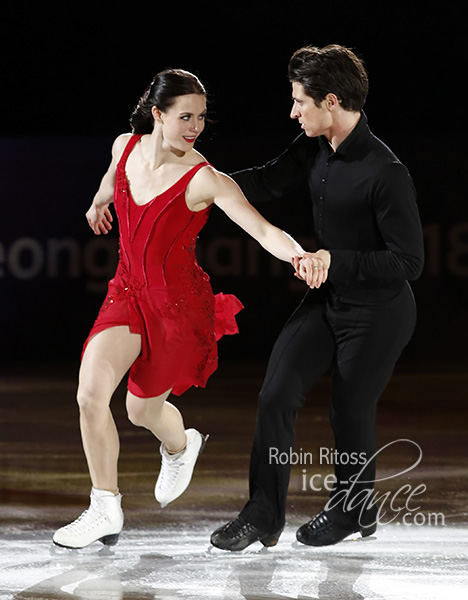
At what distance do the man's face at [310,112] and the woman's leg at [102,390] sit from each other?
3.16 feet

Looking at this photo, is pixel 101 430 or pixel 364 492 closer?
pixel 101 430

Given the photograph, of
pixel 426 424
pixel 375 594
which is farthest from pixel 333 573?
pixel 426 424

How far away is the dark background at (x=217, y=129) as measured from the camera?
34.0ft

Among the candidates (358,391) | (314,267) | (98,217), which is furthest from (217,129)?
(314,267)

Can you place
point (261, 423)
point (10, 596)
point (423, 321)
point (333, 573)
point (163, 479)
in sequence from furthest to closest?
point (423, 321) → point (163, 479) → point (261, 423) → point (333, 573) → point (10, 596)

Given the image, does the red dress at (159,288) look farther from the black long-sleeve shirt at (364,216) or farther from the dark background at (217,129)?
the dark background at (217,129)

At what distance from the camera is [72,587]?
3.57 meters

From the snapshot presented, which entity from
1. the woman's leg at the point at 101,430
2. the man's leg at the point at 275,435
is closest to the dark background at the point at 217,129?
the man's leg at the point at 275,435

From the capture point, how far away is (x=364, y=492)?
4.14 m

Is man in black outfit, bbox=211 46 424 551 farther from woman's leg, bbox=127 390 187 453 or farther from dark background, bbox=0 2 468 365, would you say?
dark background, bbox=0 2 468 365

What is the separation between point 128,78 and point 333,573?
296 inches

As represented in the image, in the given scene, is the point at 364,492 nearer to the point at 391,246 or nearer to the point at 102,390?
the point at 391,246

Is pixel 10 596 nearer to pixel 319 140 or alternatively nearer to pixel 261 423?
pixel 261 423

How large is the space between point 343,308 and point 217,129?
7075 millimetres
